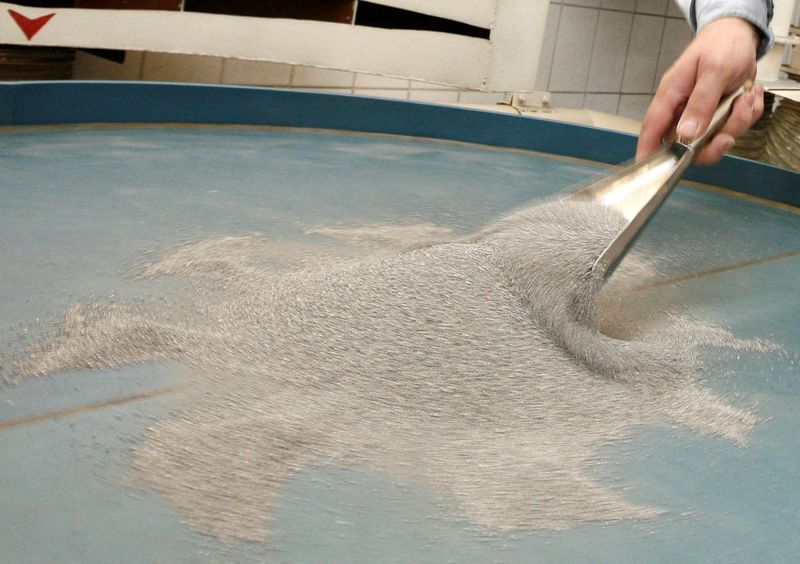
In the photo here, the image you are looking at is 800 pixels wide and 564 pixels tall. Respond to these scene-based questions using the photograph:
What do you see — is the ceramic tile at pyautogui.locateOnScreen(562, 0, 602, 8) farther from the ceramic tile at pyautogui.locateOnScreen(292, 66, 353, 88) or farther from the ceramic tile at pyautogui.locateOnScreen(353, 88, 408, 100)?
the ceramic tile at pyautogui.locateOnScreen(292, 66, 353, 88)

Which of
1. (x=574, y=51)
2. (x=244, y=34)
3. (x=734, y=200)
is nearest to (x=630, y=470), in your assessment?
(x=734, y=200)

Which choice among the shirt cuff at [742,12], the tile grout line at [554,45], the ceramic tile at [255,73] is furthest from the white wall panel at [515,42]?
the shirt cuff at [742,12]

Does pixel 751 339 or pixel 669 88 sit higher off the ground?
pixel 669 88

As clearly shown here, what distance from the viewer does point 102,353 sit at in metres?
0.73

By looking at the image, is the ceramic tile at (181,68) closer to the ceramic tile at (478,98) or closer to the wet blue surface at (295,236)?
the ceramic tile at (478,98)

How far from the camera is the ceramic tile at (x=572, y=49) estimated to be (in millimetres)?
3149

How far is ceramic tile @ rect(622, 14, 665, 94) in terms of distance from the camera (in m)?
3.41

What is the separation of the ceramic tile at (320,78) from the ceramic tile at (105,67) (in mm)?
464

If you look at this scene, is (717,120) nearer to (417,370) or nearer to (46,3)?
(417,370)

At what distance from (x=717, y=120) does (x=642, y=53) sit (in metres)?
2.43

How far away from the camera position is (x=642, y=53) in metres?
3.46

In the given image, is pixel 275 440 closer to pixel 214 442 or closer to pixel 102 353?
pixel 214 442

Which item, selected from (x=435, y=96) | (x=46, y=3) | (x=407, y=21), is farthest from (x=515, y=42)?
(x=46, y=3)

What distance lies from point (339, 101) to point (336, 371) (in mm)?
1043
